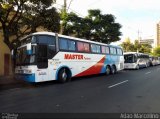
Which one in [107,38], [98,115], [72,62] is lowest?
[98,115]

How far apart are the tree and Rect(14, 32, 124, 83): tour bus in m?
2.41

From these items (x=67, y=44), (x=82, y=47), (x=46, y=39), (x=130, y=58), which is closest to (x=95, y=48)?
(x=82, y=47)

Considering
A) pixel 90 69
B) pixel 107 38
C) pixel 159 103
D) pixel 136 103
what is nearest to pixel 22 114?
pixel 136 103

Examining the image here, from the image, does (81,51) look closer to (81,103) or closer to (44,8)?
(44,8)

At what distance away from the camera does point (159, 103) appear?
8477 millimetres

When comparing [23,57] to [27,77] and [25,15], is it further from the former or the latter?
[25,15]

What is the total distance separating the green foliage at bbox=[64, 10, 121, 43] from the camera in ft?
93.6

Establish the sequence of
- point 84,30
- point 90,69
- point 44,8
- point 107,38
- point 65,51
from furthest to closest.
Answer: point 107,38 < point 84,30 < point 90,69 < point 44,8 < point 65,51

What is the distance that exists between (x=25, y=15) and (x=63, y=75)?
5.94 m

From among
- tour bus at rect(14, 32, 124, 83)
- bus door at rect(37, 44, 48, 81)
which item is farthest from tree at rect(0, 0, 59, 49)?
bus door at rect(37, 44, 48, 81)

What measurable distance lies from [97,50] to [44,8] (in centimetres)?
603

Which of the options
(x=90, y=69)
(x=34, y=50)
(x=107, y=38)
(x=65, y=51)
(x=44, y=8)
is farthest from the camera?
(x=107, y=38)

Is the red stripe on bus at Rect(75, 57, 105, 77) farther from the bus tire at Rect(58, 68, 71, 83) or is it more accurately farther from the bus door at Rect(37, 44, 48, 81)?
the bus door at Rect(37, 44, 48, 81)

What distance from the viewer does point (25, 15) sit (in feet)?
60.4
